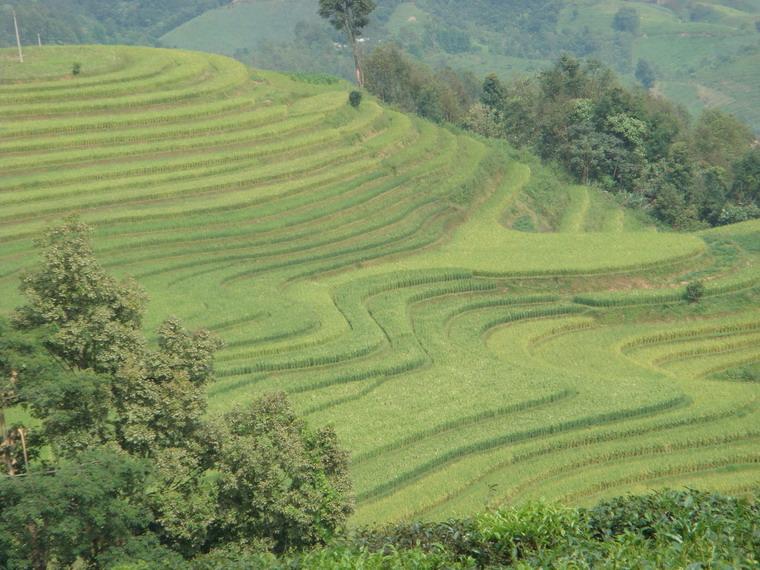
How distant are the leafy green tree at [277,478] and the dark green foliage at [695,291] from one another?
2205 centimetres

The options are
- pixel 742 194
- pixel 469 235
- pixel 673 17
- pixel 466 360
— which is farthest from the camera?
pixel 673 17

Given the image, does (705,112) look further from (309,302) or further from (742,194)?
(309,302)

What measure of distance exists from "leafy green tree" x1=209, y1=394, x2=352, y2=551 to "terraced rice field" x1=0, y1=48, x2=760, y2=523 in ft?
→ 15.2

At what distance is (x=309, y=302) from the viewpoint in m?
33.8

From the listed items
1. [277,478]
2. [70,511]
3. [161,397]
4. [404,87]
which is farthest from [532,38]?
[70,511]

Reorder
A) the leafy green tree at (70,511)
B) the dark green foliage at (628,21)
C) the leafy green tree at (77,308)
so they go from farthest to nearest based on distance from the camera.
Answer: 1. the dark green foliage at (628,21)
2. the leafy green tree at (77,308)
3. the leafy green tree at (70,511)

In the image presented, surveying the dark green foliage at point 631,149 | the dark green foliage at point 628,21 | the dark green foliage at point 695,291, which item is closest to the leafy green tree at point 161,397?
the dark green foliage at point 695,291

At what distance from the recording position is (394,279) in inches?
1412

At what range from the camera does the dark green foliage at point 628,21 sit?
152375 mm

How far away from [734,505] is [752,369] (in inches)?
750

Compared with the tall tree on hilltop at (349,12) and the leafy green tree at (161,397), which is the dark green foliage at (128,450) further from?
the tall tree on hilltop at (349,12)

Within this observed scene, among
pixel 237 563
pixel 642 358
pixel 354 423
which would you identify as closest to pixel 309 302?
pixel 354 423

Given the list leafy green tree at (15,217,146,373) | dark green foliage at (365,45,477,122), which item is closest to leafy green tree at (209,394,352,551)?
leafy green tree at (15,217,146,373)

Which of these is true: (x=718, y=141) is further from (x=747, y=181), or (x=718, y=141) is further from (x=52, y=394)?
(x=52, y=394)
